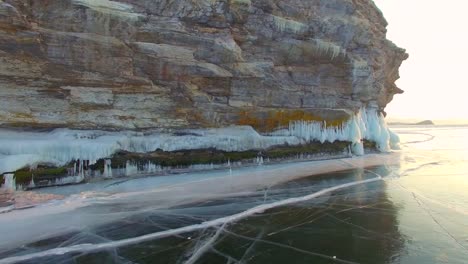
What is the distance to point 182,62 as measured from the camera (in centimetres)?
1753

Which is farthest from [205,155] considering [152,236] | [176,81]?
[152,236]

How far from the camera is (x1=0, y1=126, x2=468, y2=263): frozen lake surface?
23.8 feet

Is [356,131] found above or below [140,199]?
above

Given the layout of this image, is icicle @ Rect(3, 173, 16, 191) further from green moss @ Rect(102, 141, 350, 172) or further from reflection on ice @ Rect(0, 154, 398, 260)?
green moss @ Rect(102, 141, 350, 172)

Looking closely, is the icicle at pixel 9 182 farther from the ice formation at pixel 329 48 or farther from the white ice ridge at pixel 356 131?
the ice formation at pixel 329 48

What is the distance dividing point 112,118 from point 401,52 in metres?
23.1

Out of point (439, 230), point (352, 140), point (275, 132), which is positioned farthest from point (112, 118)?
point (352, 140)

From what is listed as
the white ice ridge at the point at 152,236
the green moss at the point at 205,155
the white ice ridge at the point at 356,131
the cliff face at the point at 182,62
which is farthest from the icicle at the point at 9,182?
the white ice ridge at the point at 356,131

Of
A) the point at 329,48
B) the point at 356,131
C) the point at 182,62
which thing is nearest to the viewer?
the point at 182,62

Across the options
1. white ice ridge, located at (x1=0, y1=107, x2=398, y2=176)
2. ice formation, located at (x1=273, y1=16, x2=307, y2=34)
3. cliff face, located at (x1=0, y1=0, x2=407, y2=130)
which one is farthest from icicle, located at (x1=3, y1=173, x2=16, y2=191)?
ice formation, located at (x1=273, y1=16, x2=307, y2=34)

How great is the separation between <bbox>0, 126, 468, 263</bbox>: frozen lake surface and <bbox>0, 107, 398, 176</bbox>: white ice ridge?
145 cm

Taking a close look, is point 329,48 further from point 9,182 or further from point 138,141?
point 9,182

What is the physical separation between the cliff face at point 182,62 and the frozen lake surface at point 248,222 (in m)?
3.79

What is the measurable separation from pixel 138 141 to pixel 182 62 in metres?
4.29
